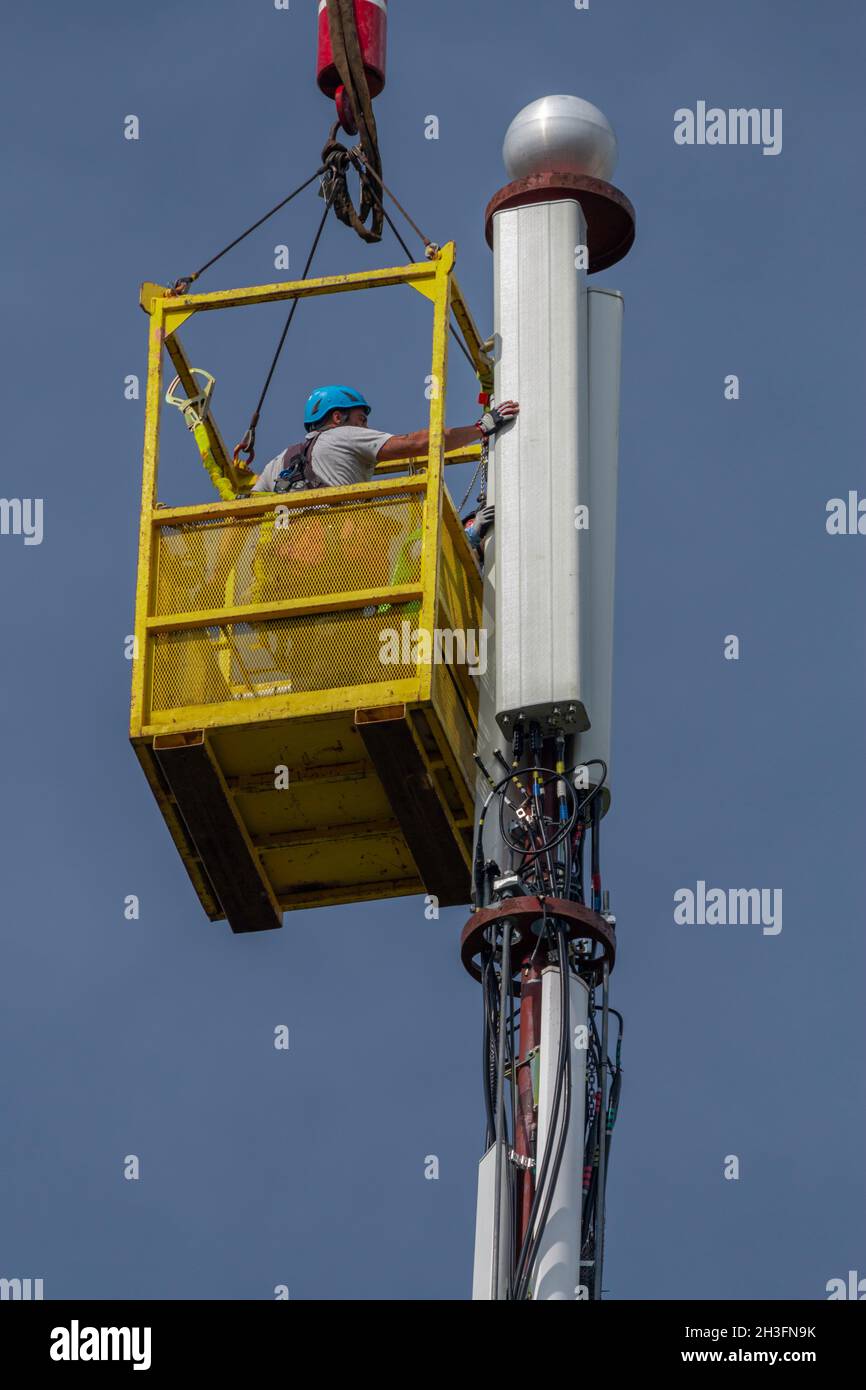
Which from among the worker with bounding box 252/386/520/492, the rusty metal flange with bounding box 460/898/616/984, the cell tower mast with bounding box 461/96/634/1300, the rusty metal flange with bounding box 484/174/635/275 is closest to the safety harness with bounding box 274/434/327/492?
the worker with bounding box 252/386/520/492

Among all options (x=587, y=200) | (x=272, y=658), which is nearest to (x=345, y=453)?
(x=272, y=658)

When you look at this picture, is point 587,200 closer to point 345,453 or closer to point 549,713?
point 345,453

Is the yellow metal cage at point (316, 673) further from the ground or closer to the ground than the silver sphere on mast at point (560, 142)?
closer to the ground

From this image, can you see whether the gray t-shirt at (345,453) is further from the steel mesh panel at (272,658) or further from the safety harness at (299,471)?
the steel mesh panel at (272,658)

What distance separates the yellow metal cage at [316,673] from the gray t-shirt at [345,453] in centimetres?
59

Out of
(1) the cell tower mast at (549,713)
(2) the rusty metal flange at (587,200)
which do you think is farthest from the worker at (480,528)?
(2) the rusty metal flange at (587,200)

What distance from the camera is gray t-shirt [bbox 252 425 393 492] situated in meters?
26.2

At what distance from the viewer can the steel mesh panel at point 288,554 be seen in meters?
25.2

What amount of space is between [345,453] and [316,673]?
1.96 metres

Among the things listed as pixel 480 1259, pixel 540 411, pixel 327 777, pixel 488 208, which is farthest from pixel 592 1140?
pixel 488 208

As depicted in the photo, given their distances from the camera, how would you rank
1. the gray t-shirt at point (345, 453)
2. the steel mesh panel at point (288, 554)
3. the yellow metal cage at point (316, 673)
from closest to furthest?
the yellow metal cage at point (316, 673) → the steel mesh panel at point (288, 554) → the gray t-shirt at point (345, 453)

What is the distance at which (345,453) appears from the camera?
26.2m

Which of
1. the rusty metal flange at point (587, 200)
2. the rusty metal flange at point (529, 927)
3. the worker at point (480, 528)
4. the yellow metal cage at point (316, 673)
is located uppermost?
the rusty metal flange at point (587, 200)
